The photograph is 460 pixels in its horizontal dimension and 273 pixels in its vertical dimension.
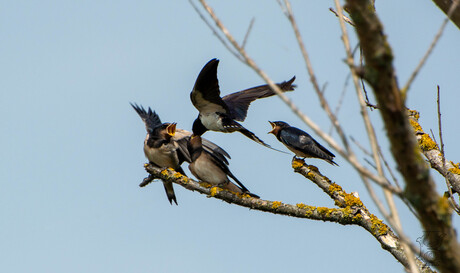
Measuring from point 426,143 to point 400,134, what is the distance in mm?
4438

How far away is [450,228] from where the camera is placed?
189 cm

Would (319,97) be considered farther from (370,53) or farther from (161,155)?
(161,155)

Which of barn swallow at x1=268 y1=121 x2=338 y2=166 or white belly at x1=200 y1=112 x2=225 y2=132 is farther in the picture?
white belly at x1=200 y1=112 x2=225 y2=132

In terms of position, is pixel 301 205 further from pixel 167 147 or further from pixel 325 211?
pixel 167 147

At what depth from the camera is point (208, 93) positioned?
9078mm

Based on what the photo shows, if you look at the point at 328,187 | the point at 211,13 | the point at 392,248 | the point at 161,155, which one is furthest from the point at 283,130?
the point at 211,13

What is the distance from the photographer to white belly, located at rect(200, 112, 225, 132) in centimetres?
910

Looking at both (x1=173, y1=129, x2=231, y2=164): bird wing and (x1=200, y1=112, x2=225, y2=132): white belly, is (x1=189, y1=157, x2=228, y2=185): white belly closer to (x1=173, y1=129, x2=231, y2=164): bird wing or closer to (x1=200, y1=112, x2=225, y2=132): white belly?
(x1=173, y1=129, x2=231, y2=164): bird wing

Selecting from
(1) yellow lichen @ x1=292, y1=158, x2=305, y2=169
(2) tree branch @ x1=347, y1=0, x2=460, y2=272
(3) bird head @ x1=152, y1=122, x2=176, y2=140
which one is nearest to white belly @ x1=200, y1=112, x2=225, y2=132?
(3) bird head @ x1=152, y1=122, x2=176, y2=140

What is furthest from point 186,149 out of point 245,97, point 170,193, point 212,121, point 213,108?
point 245,97

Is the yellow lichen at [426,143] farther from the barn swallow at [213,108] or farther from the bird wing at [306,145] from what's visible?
the barn swallow at [213,108]

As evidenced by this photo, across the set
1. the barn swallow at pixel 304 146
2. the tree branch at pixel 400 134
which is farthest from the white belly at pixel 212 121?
the tree branch at pixel 400 134

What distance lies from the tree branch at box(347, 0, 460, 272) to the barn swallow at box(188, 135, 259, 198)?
5.67m

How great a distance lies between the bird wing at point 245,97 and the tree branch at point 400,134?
745cm
